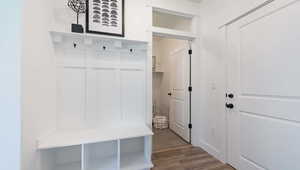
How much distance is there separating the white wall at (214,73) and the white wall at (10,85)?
2.52 metres

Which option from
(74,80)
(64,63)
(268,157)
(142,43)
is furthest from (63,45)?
(268,157)

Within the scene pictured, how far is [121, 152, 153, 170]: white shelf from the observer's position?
186 centimetres

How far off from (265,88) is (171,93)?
90.5 inches

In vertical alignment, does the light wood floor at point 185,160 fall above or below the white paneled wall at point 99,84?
below

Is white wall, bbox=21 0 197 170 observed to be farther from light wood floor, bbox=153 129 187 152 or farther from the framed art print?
light wood floor, bbox=153 129 187 152

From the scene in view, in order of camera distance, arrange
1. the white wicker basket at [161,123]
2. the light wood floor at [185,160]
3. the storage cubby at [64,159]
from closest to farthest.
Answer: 1. the storage cubby at [64,159]
2. the light wood floor at [185,160]
3. the white wicker basket at [161,123]

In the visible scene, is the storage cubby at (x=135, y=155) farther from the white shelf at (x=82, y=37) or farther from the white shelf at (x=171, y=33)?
the white shelf at (x=171, y=33)

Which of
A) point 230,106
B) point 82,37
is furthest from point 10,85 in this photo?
point 230,106

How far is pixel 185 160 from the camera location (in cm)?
229

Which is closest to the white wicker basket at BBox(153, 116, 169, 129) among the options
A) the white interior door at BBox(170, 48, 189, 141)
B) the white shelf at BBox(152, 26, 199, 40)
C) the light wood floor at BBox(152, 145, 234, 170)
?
the white interior door at BBox(170, 48, 189, 141)

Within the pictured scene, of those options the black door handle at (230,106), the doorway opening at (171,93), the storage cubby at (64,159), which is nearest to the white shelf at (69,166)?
the storage cubby at (64,159)

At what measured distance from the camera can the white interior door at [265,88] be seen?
1.42m

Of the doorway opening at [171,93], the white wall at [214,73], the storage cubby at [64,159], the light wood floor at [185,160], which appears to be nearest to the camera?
the storage cubby at [64,159]

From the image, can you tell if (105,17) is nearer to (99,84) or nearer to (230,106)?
(99,84)
